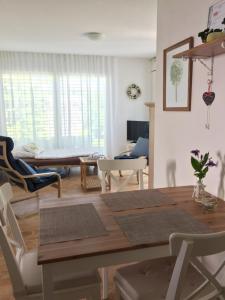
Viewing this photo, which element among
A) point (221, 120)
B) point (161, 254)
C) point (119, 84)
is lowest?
point (161, 254)

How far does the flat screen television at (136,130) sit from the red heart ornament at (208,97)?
3790 millimetres

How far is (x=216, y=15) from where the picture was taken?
1.57 m

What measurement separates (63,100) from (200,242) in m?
5.24

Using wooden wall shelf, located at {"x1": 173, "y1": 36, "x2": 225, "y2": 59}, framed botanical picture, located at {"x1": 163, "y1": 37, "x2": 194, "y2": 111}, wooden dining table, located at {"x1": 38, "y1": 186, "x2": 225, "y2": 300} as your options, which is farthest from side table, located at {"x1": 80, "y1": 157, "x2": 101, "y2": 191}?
wooden dining table, located at {"x1": 38, "y1": 186, "x2": 225, "y2": 300}

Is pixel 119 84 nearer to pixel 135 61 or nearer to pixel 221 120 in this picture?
pixel 135 61

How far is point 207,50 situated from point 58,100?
4.51m

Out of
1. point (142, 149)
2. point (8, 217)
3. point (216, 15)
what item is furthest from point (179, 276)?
point (142, 149)

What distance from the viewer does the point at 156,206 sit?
4.99ft

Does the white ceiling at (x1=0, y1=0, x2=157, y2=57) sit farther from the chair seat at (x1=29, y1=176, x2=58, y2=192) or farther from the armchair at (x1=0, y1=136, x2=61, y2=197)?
the chair seat at (x1=29, y1=176, x2=58, y2=192)

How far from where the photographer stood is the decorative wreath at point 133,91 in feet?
20.2

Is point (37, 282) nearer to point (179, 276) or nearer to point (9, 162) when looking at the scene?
point (179, 276)

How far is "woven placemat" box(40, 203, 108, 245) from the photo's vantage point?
1.16m

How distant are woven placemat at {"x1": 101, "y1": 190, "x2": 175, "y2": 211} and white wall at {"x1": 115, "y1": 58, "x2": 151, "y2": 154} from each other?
4.52 m

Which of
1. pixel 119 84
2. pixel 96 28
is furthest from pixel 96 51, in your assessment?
pixel 96 28
